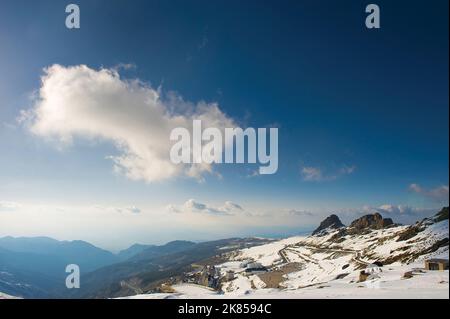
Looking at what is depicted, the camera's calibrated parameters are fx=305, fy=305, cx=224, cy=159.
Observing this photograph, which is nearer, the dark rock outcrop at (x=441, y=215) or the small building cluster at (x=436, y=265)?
the small building cluster at (x=436, y=265)

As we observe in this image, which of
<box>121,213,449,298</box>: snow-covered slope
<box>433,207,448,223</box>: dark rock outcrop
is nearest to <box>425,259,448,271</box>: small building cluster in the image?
<box>121,213,449,298</box>: snow-covered slope

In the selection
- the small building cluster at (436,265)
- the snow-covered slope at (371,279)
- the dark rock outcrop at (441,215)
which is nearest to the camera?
the snow-covered slope at (371,279)

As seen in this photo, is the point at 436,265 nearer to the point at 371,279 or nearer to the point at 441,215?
the point at 371,279

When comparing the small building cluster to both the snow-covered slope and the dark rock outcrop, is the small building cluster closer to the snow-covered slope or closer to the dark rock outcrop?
the snow-covered slope

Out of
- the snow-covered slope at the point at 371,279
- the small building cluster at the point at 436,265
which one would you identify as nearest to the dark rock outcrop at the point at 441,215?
the snow-covered slope at the point at 371,279

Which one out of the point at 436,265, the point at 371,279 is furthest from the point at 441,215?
the point at 371,279

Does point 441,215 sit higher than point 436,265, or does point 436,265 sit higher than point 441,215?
point 441,215

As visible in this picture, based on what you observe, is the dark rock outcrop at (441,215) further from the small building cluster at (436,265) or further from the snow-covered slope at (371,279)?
the small building cluster at (436,265)

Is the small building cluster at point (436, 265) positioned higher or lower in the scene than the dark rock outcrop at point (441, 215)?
lower
